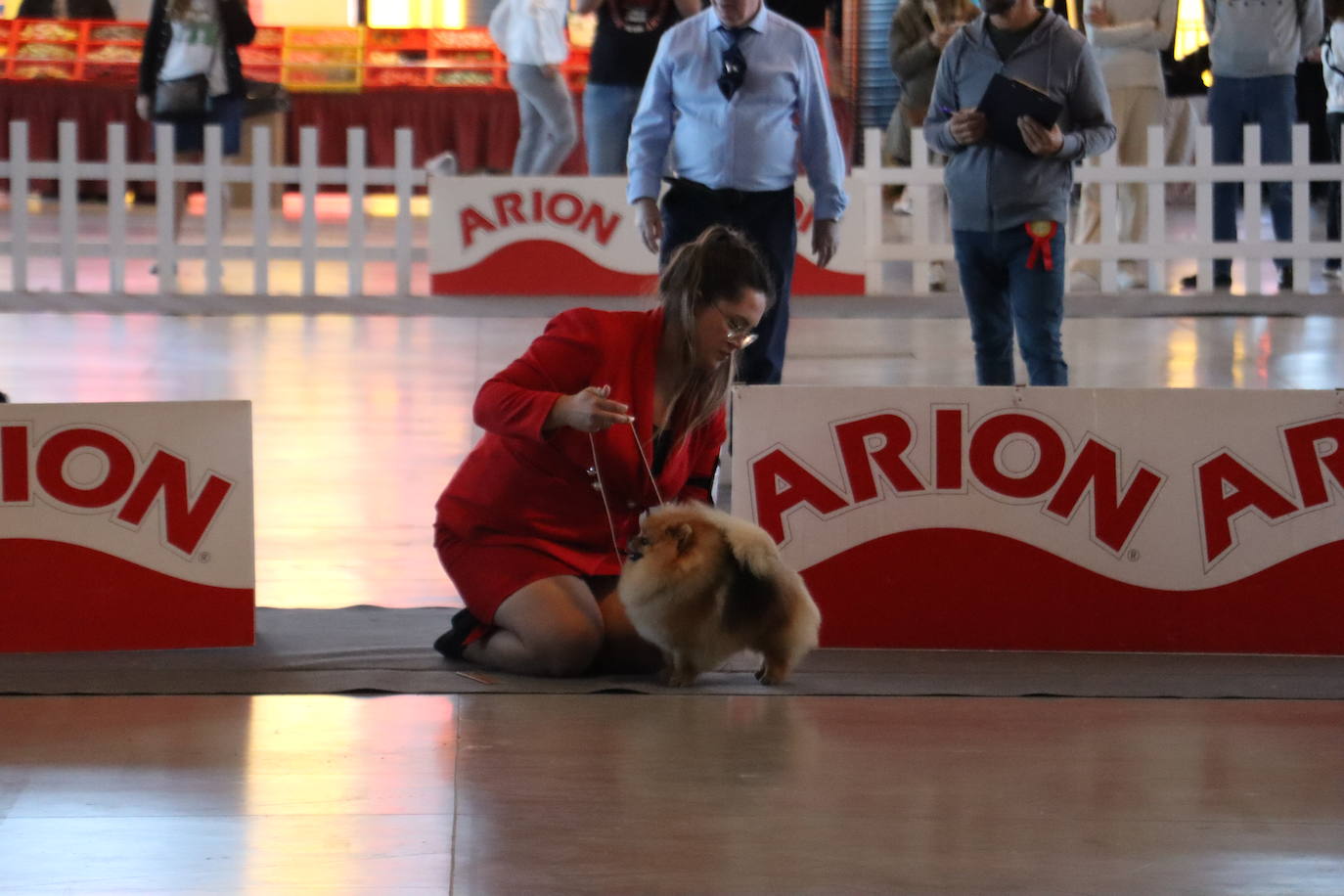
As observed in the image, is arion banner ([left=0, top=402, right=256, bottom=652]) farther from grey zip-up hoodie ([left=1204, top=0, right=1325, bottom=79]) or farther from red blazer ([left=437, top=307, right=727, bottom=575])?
grey zip-up hoodie ([left=1204, top=0, right=1325, bottom=79])

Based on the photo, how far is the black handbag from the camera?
952cm

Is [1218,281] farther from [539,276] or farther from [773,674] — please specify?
[773,674]

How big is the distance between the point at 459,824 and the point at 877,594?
1304 mm

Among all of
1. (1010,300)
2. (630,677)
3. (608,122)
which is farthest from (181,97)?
(630,677)

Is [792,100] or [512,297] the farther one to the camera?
[512,297]

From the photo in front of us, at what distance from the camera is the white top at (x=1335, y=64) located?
30.2 ft

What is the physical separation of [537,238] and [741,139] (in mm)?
4233

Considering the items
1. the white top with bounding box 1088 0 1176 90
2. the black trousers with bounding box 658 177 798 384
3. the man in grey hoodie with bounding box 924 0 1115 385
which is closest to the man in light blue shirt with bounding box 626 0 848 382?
the black trousers with bounding box 658 177 798 384

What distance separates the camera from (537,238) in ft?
30.5

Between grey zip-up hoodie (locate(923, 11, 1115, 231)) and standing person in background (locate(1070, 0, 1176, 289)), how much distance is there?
3688mm

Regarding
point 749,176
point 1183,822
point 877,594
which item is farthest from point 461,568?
point 749,176

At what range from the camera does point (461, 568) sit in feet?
11.8

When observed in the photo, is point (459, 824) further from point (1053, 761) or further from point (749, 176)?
point (749, 176)

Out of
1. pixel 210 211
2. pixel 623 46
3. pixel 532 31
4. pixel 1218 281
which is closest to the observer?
pixel 623 46
